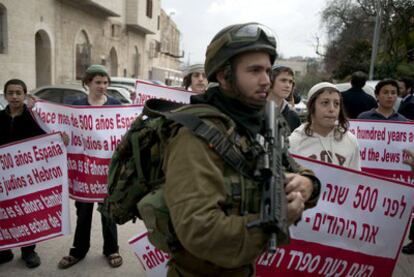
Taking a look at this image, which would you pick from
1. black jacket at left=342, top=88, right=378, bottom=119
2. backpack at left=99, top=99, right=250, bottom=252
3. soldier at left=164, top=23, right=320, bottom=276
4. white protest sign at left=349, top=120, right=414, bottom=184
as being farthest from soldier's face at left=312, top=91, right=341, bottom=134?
black jacket at left=342, top=88, right=378, bottom=119

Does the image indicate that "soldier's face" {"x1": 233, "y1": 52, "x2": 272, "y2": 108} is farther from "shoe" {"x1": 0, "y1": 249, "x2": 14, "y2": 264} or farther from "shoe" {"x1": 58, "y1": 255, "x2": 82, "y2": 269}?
"shoe" {"x1": 0, "y1": 249, "x2": 14, "y2": 264}

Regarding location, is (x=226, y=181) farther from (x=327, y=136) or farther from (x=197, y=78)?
(x=197, y=78)

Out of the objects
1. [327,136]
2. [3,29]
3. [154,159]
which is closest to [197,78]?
[327,136]

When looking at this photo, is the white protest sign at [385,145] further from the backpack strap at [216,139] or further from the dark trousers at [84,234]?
the backpack strap at [216,139]

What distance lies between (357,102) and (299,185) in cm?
499

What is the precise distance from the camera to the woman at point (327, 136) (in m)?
3.07

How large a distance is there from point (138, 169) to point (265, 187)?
2.00 ft

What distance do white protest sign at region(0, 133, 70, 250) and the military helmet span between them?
2.52 meters

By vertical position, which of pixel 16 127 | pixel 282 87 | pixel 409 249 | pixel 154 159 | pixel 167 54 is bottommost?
pixel 409 249

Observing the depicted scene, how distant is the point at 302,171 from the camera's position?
5.89ft

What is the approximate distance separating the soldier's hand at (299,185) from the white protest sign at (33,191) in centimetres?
272

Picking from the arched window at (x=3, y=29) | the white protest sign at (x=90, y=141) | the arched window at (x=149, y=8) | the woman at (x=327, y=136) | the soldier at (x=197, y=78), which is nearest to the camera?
the woman at (x=327, y=136)

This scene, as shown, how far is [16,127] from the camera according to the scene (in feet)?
12.2

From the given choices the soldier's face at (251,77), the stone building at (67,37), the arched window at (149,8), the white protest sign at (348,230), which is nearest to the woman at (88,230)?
the white protest sign at (348,230)
